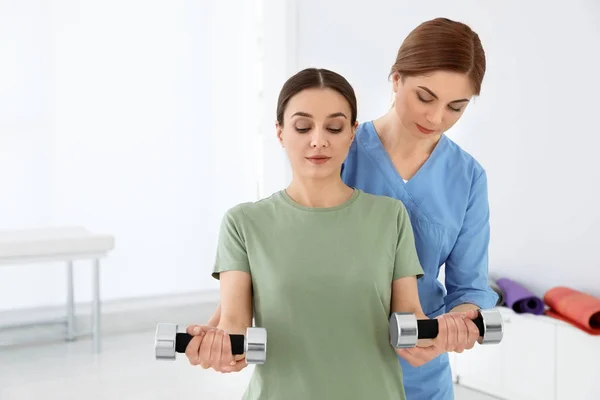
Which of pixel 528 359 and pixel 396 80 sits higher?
pixel 396 80

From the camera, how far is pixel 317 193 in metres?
A: 1.17

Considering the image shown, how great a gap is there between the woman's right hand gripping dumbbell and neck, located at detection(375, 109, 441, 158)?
54 centimetres

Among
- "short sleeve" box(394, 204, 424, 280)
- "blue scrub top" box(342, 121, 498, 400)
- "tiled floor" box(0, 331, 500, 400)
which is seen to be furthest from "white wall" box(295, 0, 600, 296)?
"short sleeve" box(394, 204, 424, 280)

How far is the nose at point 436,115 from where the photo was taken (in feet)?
4.10

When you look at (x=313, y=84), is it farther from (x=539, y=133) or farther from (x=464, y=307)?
(x=539, y=133)

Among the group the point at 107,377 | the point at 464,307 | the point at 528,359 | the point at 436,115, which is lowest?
the point at 107,377

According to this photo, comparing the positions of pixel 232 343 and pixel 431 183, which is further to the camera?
pixel 431 183

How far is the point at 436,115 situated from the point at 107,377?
293 cm

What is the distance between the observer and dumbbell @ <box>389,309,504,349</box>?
1.04m

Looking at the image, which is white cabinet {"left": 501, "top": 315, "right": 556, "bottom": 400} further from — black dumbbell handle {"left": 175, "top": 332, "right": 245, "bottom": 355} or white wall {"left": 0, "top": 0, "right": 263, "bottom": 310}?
black dumbbell handle {"left": 175, "top": 332, "right": 245, "bottom": 355}

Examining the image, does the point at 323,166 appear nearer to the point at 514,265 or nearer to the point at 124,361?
the point at 514,265

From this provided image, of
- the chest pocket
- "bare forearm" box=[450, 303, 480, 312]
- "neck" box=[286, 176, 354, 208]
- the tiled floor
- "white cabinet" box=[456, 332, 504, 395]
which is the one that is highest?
"neck" box=[286, 176, 354, 208]

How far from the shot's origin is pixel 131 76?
14.9 feet

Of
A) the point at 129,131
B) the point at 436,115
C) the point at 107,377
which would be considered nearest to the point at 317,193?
the point at 436,115
